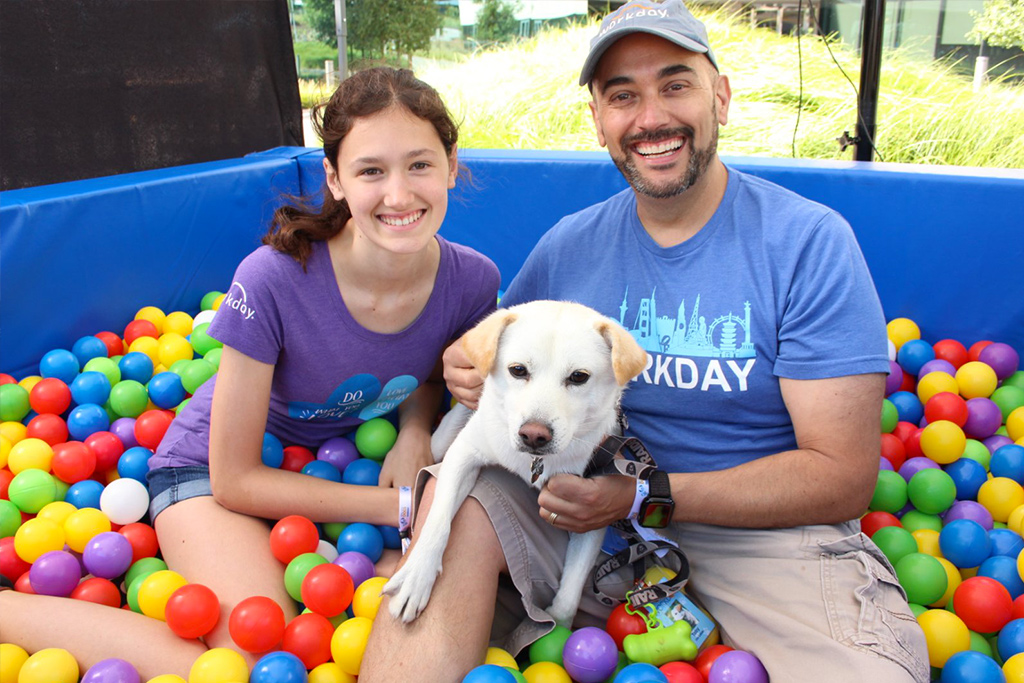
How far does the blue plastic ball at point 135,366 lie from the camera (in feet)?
12.1

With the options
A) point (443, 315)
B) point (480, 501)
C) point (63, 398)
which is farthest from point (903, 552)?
point (63, 398)

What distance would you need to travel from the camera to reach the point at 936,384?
329cm

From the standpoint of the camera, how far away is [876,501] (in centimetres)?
279

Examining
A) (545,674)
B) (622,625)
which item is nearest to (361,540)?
(545,674)

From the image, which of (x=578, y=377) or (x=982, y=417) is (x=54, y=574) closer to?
(x=578, y=377)

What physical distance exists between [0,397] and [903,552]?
11.9 feet

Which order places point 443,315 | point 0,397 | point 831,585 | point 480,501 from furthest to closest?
point 0,397 < point 443,315 < point 480,501 < point 831,585

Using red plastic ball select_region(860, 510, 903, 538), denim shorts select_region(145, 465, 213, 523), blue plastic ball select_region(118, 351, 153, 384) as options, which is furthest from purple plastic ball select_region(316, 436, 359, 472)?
red plastic ball select_region(860, 510, 903, 538)

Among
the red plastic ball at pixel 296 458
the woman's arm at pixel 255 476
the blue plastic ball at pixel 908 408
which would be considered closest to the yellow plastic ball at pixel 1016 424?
the blue plastic ball at pixel 908 408

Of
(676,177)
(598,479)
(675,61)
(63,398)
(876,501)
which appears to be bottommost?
(876,501)

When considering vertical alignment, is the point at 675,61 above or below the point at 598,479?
above

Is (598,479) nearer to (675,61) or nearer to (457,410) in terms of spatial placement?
(457,410)

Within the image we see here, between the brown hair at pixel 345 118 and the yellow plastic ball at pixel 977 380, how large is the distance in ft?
7.99

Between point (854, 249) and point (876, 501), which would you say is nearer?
point (854, 249)
